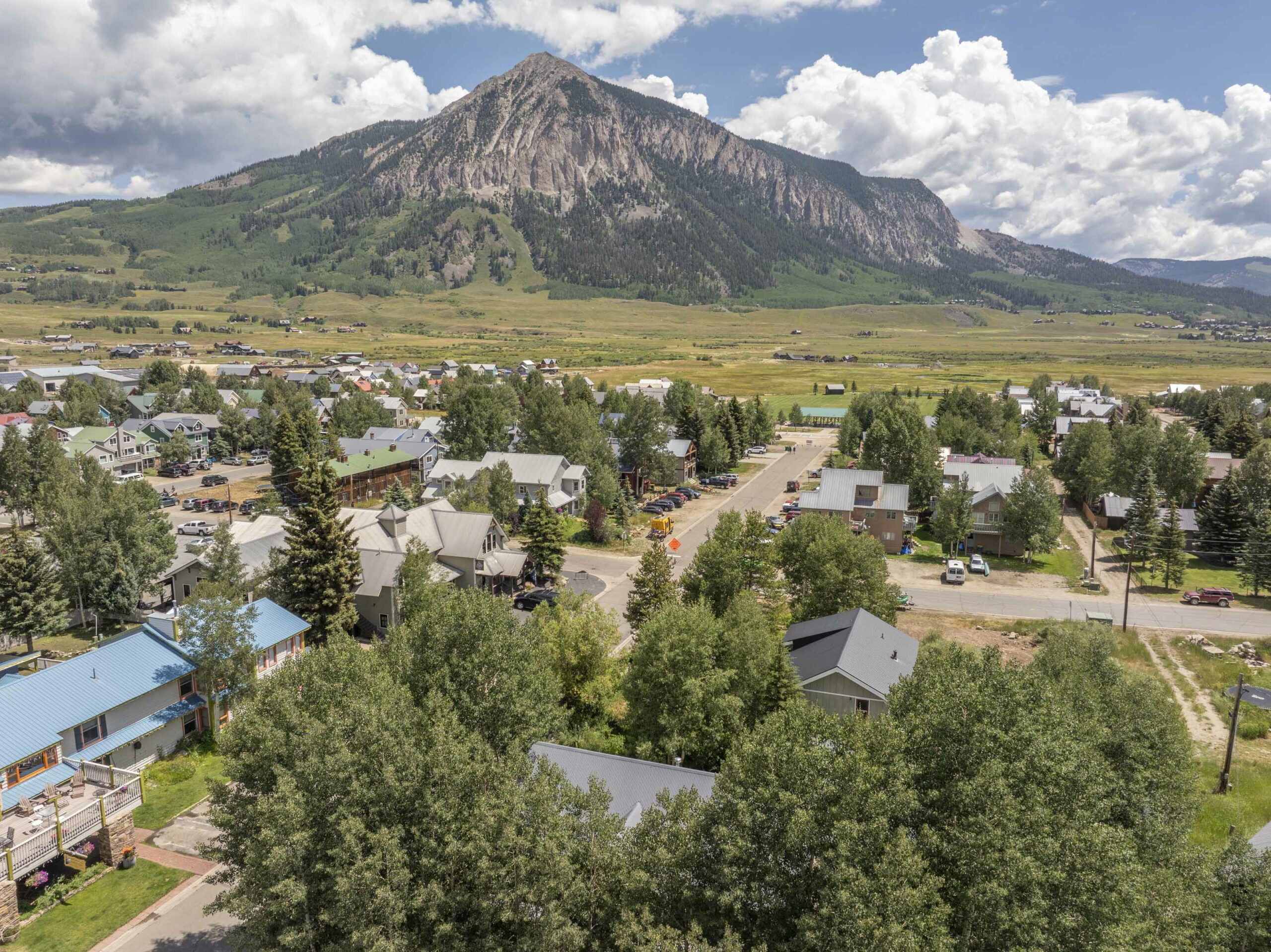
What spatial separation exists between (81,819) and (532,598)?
30.8 meters

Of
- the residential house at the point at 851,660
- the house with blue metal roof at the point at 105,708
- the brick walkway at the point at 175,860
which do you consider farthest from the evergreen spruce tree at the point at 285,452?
the residential house at the point at 851,660

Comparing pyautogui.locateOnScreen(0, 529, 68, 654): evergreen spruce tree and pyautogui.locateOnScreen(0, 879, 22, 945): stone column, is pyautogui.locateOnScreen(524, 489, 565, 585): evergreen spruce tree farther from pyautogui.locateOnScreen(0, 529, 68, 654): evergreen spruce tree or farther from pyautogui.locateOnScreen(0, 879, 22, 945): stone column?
pyautogui.locateOnScreen(0, 879, 22, 945): stone column

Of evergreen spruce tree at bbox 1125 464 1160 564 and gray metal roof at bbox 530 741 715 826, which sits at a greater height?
gray metal roof at bbox 530 741 715 826

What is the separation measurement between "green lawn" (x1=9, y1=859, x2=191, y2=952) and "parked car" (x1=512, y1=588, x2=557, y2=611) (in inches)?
1106

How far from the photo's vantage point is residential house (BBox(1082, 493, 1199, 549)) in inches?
2766

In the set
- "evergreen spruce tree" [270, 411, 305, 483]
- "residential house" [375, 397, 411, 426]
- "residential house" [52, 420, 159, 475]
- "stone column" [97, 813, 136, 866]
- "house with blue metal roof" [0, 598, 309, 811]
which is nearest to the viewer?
"stone column" [97, 813, 136, 866]

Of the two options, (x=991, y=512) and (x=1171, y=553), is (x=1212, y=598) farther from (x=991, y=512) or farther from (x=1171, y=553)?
(x=991, y=512)

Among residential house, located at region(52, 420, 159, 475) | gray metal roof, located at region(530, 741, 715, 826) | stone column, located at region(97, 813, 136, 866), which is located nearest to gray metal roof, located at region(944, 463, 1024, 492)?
gray metal roof, located at region(530, 741, 715, 826)

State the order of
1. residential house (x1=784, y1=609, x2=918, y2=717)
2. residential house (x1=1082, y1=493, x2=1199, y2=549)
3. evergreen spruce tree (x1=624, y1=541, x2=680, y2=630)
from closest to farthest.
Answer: residential house (x1=784, y1=609, x2=918, y2=717), evergreen spruce tree (x1=624, y1=541, x2=680, y2=630), residential house (x1=1082, y1=493, x2=1199, y2=549)

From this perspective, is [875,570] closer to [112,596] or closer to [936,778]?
[936,778]

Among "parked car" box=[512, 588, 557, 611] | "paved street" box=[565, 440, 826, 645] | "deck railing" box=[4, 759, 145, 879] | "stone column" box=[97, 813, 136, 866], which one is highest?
"deck railing" box=[4, 759, 145, 879]

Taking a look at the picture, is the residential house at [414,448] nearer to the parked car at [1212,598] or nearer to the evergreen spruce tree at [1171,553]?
the evergreen spruce tree at [1171,553]

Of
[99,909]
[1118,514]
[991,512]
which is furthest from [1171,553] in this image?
[99,909]

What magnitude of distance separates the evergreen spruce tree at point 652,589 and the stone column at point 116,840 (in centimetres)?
2366
